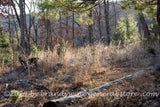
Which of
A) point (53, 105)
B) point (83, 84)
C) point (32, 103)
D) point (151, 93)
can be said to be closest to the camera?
point (53, 105)

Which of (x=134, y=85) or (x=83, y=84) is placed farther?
(x=83, y=84)

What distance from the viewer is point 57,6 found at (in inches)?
169

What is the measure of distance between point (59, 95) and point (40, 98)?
377mm

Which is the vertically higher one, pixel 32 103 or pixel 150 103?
pixel 150 103

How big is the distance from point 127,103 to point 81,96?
67 centimetres

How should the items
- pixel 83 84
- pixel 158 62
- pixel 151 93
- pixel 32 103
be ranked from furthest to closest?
pixel 83 84 < pixel 32 103 < pixel 151 93 < pixel 158 62

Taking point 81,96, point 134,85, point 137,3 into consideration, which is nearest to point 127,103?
point 134,85

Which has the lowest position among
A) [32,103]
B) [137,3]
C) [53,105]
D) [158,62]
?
[32,103]

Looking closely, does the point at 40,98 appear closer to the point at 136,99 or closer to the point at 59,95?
the point at 59,95

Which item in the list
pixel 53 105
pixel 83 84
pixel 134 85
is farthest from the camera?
pixel 83 84

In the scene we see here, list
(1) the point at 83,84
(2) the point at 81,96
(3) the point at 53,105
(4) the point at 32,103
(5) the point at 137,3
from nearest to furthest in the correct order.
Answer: (3) the point at 53,105 → (2) the point at 81,96 → (4) the point at 32,103 → (1) the point at 83,84 → (5) the point at 137,3

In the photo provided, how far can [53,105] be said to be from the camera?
5.16 ft

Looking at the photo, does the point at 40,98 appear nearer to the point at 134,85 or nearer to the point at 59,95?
the point at 59,95

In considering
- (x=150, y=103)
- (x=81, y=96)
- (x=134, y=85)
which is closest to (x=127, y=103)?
(x=150, y=103)
